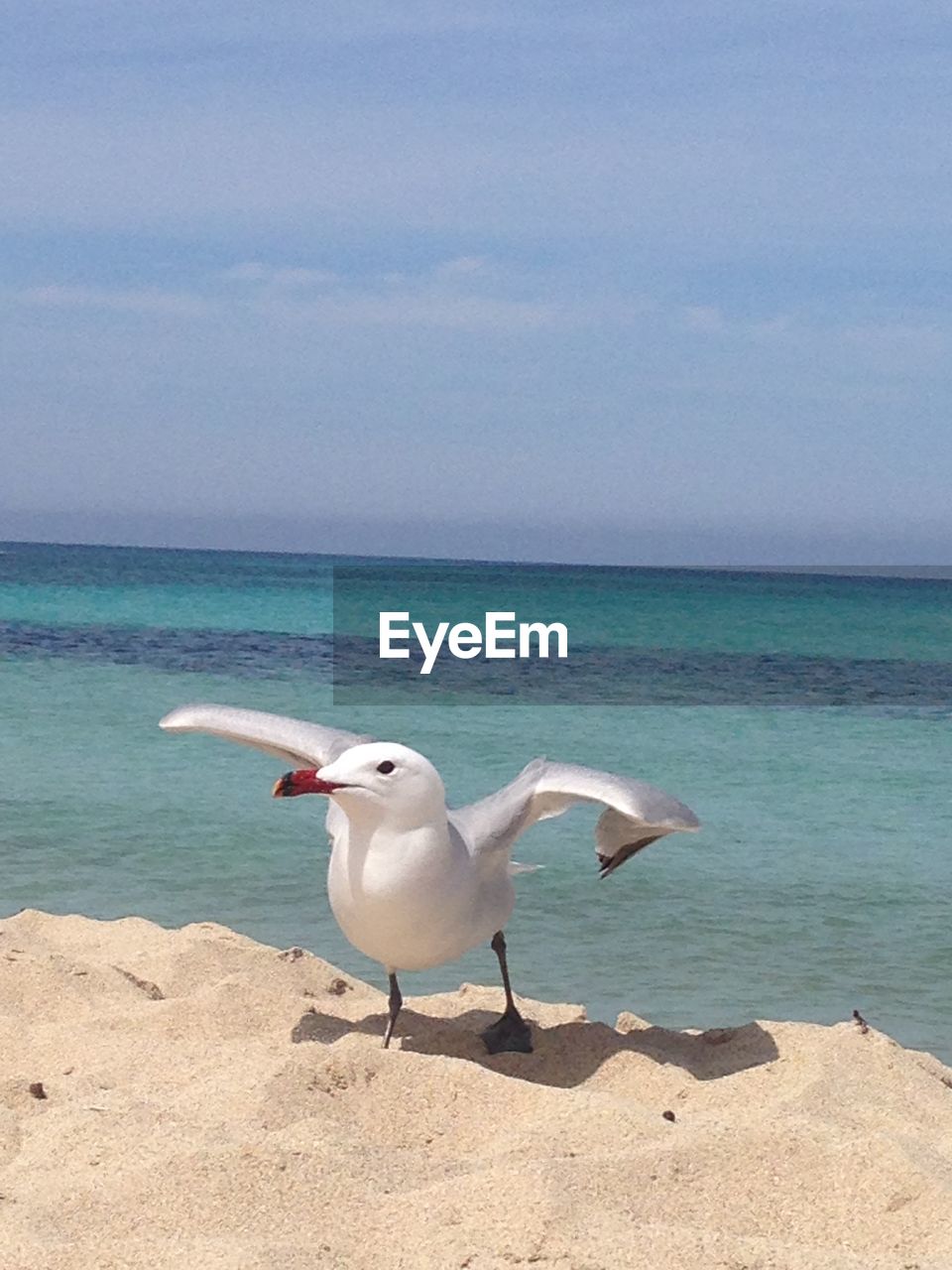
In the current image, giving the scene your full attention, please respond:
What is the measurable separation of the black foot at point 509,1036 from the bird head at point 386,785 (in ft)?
2.62

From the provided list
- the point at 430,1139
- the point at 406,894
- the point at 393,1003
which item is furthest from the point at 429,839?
the point at 430,1139

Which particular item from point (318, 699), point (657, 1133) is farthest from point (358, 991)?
point (318, 699)

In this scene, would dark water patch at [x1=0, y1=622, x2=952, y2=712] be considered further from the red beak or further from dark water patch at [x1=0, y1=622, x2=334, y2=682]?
the red beak

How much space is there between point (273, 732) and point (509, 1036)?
1130mm

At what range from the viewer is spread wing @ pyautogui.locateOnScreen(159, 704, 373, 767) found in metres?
4.95

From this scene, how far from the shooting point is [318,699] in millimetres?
18734

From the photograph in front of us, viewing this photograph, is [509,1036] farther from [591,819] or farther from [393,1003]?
[591,819]

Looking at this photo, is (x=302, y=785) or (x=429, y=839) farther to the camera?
(x=429, y=839)

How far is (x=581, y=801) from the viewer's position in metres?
4.59

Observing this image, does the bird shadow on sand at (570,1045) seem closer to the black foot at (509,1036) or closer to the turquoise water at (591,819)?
the black foot at (509,1036)

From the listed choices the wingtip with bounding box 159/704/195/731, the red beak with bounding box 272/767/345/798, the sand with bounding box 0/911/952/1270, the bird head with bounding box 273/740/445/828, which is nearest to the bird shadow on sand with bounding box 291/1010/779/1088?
the sand with bounding box 0/911/952/1270

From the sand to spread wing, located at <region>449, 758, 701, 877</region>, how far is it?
0.56 m

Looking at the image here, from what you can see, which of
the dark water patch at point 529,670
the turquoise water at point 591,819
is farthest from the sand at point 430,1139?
the dark water patch at point 529,670

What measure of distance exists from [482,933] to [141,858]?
3.75 meters
